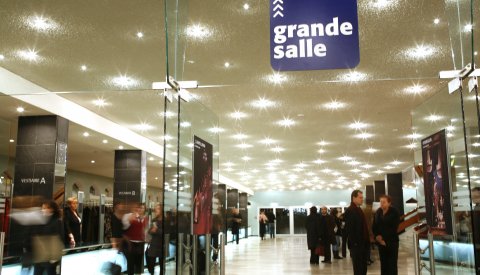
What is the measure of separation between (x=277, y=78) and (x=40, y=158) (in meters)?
5.77

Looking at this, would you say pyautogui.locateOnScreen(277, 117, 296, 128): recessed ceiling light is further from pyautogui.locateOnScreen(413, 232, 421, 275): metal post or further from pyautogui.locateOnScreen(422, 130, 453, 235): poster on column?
pyautogui.locateOnScreen(413, 232, 421, 275): metal post

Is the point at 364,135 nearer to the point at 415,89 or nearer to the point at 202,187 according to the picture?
the point at 415,89

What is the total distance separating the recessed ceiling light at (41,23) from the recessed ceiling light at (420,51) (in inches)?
222

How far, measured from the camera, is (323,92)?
10828mm

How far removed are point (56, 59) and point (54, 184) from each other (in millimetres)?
3476

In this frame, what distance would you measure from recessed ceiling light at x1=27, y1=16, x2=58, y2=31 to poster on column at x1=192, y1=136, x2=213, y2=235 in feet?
11.2

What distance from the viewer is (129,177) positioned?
16359 mm

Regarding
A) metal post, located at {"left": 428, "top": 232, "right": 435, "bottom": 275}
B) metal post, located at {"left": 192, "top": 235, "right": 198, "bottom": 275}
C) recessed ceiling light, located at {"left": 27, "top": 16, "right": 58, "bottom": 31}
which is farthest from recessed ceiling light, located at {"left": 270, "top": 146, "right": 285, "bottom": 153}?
metal post, located at {"left": 192, "top": 235, "right": 198, "bottom": 275}

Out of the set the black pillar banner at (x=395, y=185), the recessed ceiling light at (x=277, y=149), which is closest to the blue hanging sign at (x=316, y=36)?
the recessed ceiling light at (x=277, y=149)

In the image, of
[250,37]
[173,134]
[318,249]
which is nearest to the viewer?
[173,134]

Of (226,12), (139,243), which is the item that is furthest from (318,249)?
(226,12)

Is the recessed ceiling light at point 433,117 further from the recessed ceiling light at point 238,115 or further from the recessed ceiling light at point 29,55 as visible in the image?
the recessed ceiling light at point 238,115

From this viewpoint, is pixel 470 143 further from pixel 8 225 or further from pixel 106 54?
pixel 8 225

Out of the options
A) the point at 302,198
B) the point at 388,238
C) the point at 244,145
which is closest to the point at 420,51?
the point at 388,238
